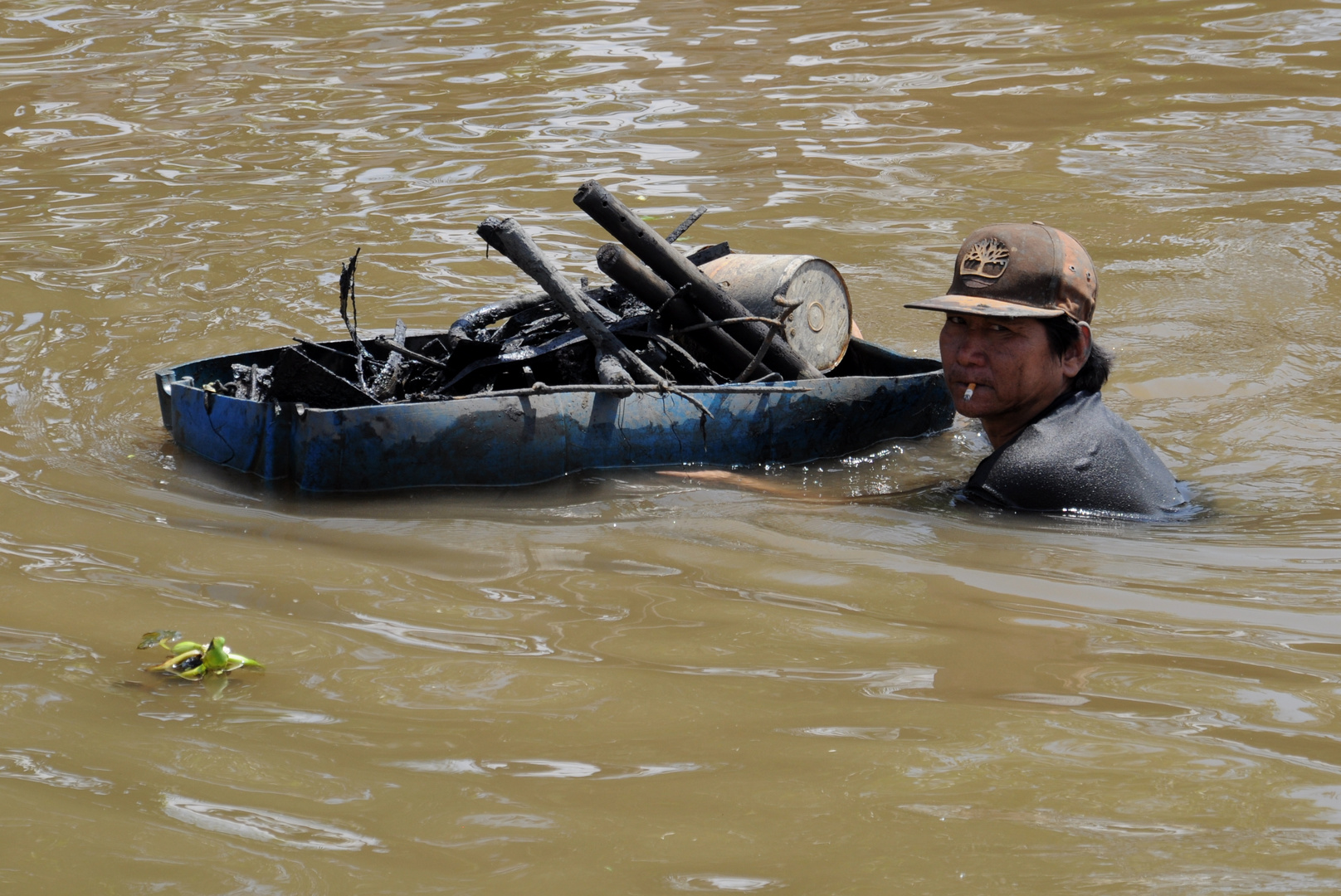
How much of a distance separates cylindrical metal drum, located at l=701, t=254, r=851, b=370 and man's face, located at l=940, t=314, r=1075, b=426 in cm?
95

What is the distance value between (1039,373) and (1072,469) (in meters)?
0.33

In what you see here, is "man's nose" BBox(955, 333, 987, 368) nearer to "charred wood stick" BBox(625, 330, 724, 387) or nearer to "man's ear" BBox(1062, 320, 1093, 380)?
"man's ear" BBox(1062, 320, 1093, 380)

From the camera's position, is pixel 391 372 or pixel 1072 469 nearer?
pixel 1072 469

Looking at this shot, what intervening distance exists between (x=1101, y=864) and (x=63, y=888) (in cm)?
176

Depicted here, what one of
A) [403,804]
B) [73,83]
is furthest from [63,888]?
[73,83]

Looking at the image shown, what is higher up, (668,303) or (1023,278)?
(1023,278)

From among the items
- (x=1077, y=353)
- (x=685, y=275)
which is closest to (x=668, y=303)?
(x=685, y=275)

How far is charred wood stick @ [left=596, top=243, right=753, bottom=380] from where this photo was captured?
200 inches

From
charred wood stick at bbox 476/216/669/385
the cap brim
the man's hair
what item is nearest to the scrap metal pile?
charred wood stick at bbox 476/216/669/385

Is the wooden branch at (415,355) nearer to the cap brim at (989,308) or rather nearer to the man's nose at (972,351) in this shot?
the cap brim at (989,308)

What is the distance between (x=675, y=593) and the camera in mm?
3809

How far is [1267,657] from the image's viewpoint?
3299mm

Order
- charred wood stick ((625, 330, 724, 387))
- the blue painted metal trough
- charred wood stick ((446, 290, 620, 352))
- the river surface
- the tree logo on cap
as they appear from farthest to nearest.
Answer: charred wood stick ((446, 290, 620, 352)) < charred wood stick ((625, 330, 724, 387)) < the blue painted metal trough < the tree logo on cap < the river surface

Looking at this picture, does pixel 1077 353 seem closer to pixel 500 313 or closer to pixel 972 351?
A: pixel 972 351
